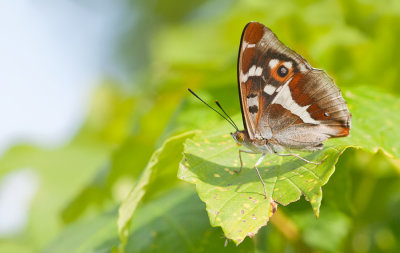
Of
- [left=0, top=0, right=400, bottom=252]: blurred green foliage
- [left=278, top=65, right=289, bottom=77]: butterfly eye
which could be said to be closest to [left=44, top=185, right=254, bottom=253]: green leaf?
[left=0, top=0, right=400, bottom=252]: blurred green foliage

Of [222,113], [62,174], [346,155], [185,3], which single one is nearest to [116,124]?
[62,174]

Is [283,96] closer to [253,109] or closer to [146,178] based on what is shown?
[253,109]

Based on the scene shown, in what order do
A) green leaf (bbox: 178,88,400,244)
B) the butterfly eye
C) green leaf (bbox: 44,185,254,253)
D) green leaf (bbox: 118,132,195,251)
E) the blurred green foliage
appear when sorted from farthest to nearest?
the butterfly eye < the blurred green foliage < green leaf (bbox: 44,185,254,253) < green leaf (bbox: 118,132,195,251) < green leaf (bbox: 178,88,400,244)

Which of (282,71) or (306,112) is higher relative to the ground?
(282,71)

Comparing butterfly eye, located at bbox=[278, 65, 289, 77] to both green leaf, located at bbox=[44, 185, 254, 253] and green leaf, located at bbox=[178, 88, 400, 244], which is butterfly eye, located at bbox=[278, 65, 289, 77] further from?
green leaf, located at bbox=[44, 185, 254, 253]

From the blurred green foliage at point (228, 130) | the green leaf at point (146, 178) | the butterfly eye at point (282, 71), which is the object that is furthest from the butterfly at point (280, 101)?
the green leaf at point (146, 178)

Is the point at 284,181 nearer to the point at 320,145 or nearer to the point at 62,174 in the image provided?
the point at 320,145

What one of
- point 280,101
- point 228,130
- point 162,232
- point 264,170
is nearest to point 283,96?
point 280,101

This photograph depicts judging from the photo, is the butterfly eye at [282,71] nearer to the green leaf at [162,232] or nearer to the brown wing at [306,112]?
the brown wing at [306,112]
